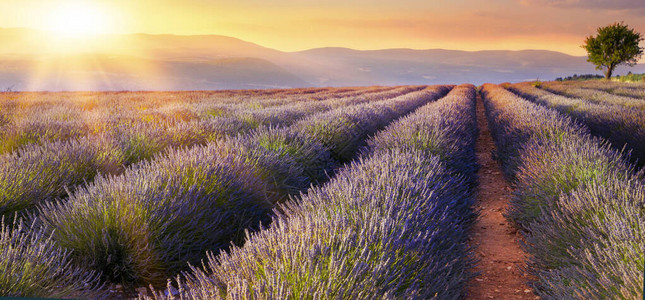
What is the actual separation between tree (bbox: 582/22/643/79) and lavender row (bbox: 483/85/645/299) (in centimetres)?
3844

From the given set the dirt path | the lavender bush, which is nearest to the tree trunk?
the dirt path

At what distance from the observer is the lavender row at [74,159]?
3232 millimetres

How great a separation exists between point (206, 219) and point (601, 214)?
2668 mm

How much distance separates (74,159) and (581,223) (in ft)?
14.2

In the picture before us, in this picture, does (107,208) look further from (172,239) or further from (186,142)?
(186,142)

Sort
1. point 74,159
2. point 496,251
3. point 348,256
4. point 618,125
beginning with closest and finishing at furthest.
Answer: point 348,256 → point 496,251 → point 74,159 → point 618,125

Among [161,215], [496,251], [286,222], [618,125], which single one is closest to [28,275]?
[161,215]

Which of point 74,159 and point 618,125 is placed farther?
point 618,125

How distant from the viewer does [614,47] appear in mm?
36000

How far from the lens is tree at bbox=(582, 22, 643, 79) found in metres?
35.3

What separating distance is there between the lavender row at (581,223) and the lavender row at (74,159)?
3.28 m

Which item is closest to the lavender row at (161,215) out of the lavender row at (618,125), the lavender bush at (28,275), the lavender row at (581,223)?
the lavender bush at (28,275)

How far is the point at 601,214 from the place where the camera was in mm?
2693

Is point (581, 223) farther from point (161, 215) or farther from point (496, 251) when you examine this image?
point (161, 215)
